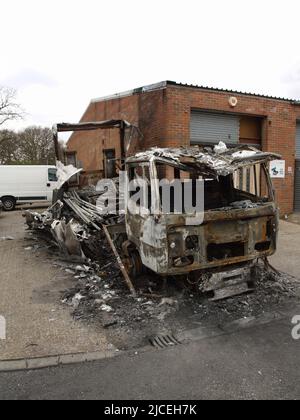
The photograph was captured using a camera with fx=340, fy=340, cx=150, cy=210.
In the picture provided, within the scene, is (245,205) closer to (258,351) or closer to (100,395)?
(258,351)

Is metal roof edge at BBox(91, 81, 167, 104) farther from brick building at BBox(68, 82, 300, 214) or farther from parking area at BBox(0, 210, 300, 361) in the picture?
parking area at BBox(0, 210, 300, 361)

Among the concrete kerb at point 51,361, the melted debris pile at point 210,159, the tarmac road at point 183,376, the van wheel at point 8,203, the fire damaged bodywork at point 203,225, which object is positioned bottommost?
the concrete kerb at point 51,361

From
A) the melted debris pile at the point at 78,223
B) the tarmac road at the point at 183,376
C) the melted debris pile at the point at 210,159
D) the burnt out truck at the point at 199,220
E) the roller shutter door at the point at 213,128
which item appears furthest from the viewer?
the roller shutter door at the point at 213,128

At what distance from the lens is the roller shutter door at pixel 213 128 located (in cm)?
1094

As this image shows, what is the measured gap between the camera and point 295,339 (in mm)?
4008

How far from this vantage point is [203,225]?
4.55m

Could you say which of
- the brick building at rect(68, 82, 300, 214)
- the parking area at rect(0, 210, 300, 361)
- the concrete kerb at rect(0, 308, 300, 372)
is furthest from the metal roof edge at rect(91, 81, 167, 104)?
the concrete kerb at rect(0, 308, 300, 372)

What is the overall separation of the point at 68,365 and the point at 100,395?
0.68 m

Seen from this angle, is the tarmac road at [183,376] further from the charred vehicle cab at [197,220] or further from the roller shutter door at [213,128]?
the roller shutter door at [213,128]

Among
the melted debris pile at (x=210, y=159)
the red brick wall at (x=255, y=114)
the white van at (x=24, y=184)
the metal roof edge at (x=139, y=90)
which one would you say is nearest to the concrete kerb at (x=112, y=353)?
the melted debris pile at (x=210, y=159)

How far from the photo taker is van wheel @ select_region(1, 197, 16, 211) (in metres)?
17.4

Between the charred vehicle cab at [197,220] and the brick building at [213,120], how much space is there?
4301 mm

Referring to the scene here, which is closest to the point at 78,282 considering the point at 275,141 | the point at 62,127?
the point at 62,127

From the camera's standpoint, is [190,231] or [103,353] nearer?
[103,353]
